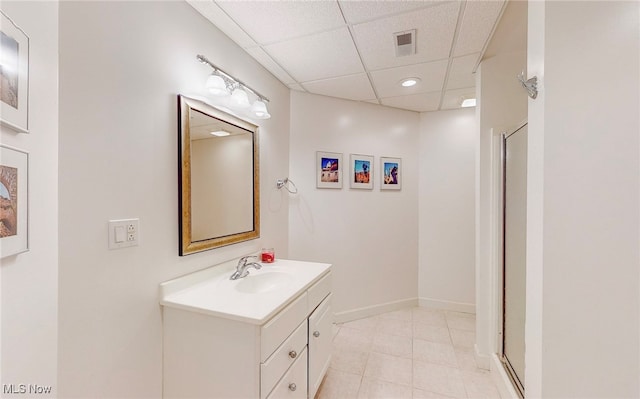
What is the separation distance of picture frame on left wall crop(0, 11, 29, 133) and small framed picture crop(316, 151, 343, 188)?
6.92 feet

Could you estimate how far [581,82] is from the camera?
2.98ft

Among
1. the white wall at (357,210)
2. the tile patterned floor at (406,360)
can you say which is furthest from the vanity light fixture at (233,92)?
the tile patterned floor at (406,360)

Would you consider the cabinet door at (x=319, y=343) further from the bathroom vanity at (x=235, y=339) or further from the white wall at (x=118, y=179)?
the white wall at (x=118, y=179)

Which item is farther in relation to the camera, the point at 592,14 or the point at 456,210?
the point at 456,210

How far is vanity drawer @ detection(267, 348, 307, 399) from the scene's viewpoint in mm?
1243

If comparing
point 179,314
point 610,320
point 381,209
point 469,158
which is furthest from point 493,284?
point 179,314

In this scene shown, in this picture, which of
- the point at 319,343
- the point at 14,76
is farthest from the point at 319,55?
the point at 319,343

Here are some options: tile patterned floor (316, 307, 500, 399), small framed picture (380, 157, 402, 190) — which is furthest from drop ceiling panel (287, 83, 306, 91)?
tile patterned floor (316, 307, 500, 399)

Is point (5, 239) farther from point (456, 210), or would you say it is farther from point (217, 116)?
point (456, 210)

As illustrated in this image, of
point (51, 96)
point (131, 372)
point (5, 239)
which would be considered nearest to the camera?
point (5, 239)

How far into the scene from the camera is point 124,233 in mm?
1135

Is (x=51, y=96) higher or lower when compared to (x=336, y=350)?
higher

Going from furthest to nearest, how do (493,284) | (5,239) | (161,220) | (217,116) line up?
(493,284) → (217,116) → (161,220) → (5,239)

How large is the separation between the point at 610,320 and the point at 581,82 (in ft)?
2.65
